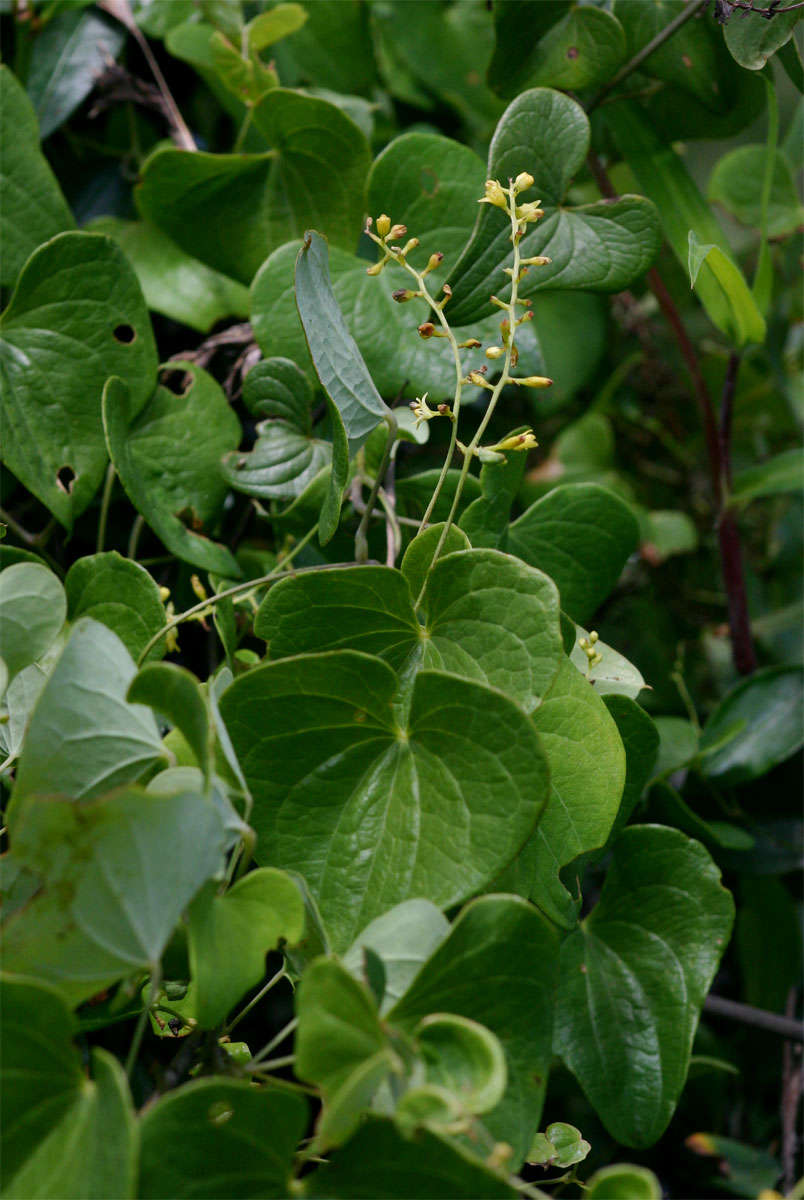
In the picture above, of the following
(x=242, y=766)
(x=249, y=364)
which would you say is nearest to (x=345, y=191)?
(x=249, y=364)

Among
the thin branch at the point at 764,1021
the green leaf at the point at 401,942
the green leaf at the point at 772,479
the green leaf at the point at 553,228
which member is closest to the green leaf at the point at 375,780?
the green leaf at the point at 401,942

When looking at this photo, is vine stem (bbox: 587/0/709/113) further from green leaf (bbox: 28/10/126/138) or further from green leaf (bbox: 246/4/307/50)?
green leaf (bbox: 28/10/126/138)

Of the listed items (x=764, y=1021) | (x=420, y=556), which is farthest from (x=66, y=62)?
(x=764, y=1021)

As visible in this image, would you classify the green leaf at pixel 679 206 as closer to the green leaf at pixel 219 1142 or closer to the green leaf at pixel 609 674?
the green leaf at pixel 609 674

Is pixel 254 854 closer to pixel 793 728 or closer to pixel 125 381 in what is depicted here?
pixel 125 381

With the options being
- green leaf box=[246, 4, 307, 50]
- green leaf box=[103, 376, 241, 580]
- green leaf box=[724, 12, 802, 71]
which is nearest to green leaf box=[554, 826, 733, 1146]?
green leaf box=[103, 376, 241, 580]

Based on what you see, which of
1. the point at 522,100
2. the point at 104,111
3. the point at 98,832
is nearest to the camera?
the point at 98,832
